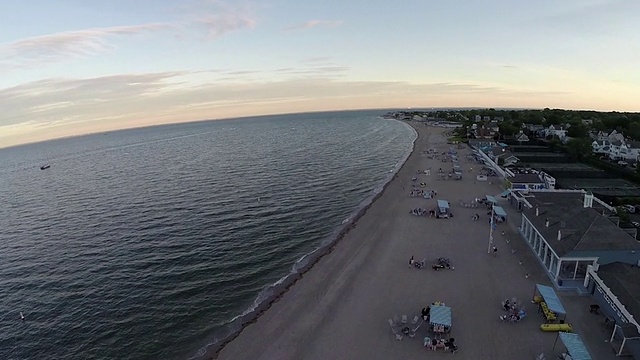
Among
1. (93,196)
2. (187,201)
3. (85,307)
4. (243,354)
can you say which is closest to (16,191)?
(93,196)

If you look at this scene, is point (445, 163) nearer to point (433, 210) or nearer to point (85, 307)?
point (433, 210)

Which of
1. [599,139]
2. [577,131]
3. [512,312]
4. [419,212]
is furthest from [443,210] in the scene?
[577,131]

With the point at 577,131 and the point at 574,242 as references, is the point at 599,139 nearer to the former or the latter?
the point at 577,131

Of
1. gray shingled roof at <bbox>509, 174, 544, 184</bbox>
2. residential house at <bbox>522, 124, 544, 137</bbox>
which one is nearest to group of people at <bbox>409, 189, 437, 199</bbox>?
gray shingled roof at <bbox>509, 174, 544, 184</bbox>

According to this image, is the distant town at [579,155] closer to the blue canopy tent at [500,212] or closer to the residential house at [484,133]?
the residential house at [484,133]

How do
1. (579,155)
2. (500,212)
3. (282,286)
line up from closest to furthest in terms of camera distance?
1. (282,286)
2. (500,212)
3. (579,155)

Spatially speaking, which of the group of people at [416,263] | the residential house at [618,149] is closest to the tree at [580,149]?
the residential house at [618,149]
